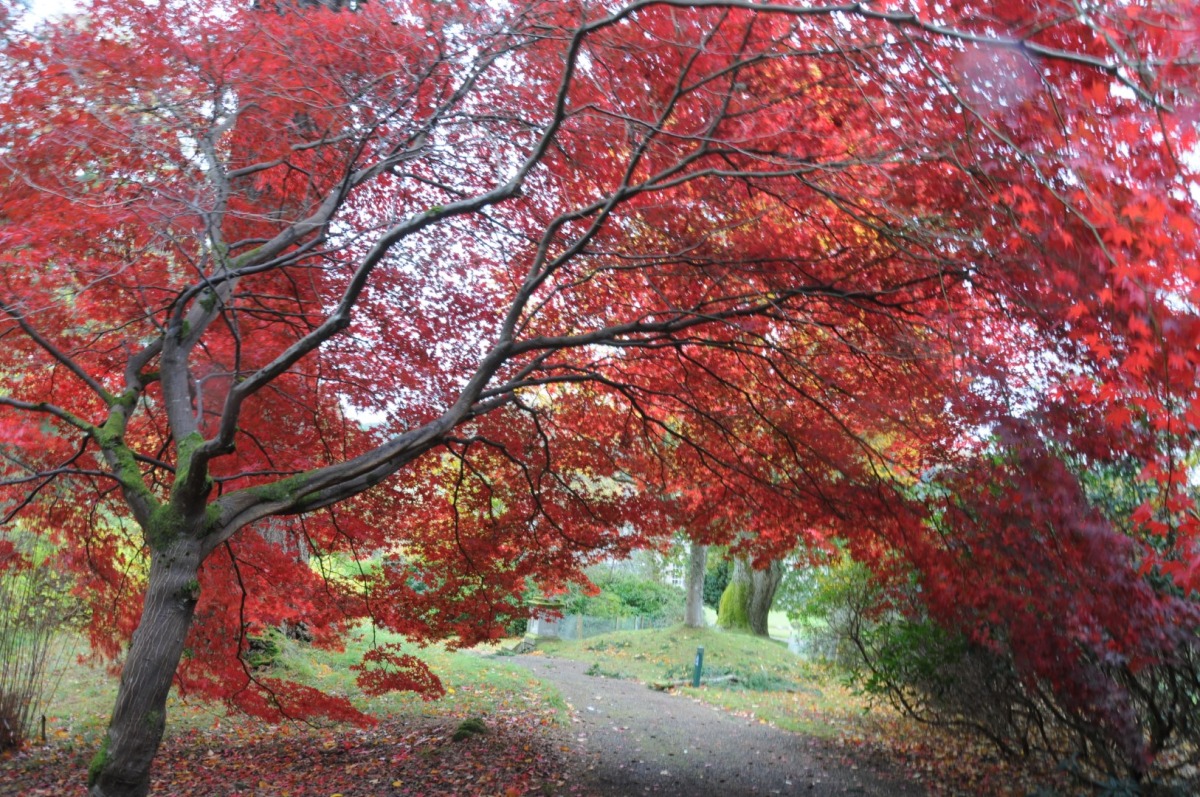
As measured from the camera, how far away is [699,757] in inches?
360

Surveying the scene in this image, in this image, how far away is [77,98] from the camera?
6.01 m

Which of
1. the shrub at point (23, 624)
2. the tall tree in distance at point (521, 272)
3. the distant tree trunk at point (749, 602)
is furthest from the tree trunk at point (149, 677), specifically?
the distant tree trunk at point (749, 602)

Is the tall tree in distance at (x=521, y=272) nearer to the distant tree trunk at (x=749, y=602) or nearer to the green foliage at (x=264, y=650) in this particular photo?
the green foliage at (x=264, y=650)

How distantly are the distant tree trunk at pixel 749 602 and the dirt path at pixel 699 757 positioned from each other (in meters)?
7.25

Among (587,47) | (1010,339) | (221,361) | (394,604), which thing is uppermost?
(587,47)

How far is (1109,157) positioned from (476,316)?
17.8 feet

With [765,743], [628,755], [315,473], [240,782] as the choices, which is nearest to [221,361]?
[315,473]

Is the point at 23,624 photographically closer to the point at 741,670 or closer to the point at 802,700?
the point at 802,700

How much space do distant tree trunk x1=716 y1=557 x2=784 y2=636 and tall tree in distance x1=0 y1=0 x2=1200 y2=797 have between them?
1320 cm

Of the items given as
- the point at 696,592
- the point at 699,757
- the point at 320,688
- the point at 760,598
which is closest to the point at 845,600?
the point at 699,757

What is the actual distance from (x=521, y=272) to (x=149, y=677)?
4.54m

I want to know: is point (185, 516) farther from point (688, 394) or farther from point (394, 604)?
point (688, 394)

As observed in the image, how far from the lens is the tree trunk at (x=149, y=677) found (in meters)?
4.48

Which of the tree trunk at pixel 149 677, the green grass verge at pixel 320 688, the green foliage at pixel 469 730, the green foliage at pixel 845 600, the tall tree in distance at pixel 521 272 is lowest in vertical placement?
the green grass verge at pixel 320 688
